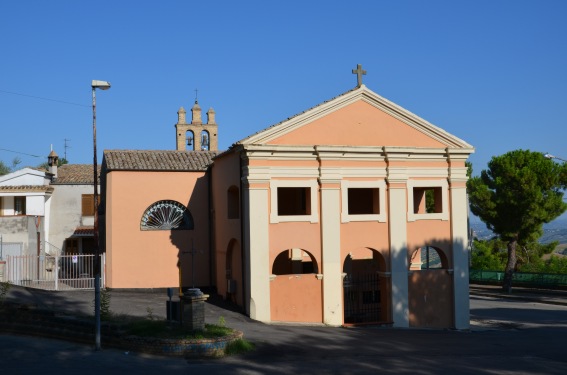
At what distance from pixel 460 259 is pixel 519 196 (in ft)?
60.0

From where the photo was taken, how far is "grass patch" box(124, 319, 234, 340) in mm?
14430

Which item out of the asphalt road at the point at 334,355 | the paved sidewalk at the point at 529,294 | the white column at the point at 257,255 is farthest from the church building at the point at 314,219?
the paved sidewalk at the point at 529,294

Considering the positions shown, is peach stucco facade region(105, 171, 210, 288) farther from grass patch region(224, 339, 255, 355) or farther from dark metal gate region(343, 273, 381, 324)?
grass patch region(224, 339, 255, 355)

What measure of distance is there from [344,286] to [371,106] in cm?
649

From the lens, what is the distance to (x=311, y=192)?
21.0m

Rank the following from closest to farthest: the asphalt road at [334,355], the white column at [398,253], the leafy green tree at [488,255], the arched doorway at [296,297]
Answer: the asphalt road at [334,355], the arched doorway at [296,297], the white column at [398,253], the leafy green tree at [488,255]

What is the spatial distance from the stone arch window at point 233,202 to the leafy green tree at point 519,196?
22.2m

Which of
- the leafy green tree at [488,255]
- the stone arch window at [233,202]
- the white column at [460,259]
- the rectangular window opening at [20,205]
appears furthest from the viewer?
the leafy green tree at [488,255]

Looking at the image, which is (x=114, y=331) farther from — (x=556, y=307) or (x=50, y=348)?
(x=556, y=307)

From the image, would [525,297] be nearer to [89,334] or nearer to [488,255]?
[488,255]

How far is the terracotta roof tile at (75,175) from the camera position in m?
35.2

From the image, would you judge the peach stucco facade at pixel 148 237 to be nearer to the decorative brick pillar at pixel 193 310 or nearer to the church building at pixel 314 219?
the church building at pixel 314 219

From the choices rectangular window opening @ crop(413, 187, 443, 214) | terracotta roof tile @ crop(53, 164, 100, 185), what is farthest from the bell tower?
rectangular window opening @ crop(413, 187, 443, 214)

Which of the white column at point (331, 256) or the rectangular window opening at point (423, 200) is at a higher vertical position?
the rectangular window opening at point (423, 200)
